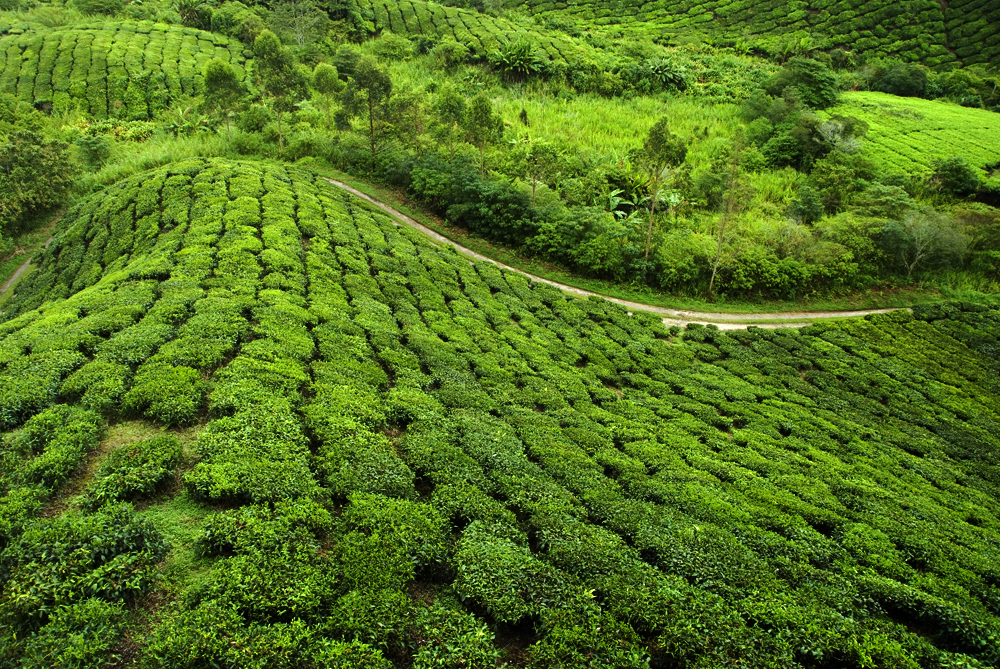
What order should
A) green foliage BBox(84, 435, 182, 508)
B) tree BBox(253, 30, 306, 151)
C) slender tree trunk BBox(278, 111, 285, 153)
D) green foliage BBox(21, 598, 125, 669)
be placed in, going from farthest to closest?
slender tree trunk BBox(278, 111, 285, 153)
tree BBox(253, 30, 306, 151)
green foliage BBox(84, 435, 182, 508)
green foliage BBox(21, 598, 125, 669)

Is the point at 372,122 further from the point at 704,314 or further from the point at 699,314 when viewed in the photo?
the point at 704,314

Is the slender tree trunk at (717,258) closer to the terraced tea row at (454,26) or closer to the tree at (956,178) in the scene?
the tree at (956,178)

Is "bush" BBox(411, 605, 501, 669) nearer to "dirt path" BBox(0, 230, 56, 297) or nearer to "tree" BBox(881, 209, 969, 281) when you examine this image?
"dirt path" BBox(0, 230, 56, 297)

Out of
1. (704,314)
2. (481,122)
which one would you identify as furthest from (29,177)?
(704,314)

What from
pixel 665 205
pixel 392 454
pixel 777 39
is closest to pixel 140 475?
pixel 392 454

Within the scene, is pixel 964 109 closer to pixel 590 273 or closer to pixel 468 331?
pixel 590 273

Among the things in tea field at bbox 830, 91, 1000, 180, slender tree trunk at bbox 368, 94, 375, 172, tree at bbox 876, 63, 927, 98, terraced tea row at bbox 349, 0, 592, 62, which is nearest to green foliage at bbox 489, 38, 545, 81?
terraced tea row at bbox 349, 0, 592, 62
